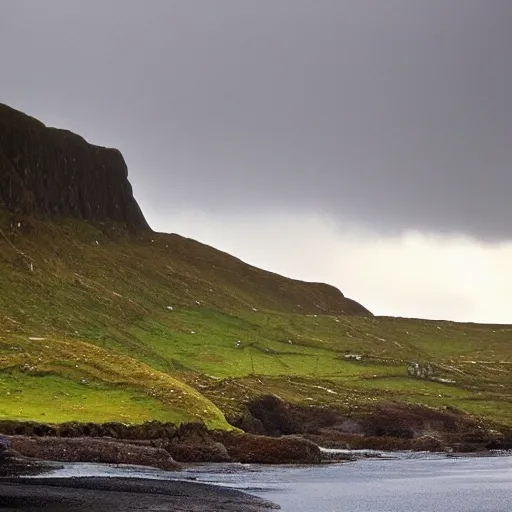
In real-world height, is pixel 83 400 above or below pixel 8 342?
below

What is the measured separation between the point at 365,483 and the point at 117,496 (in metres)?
23.8

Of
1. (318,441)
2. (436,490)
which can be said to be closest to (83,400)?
(318,441)

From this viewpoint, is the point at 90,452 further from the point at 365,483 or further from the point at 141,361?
the point at 141,361

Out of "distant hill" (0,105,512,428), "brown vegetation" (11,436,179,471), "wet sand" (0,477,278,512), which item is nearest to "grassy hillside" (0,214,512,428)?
"distant hill" (0,105,512,428)

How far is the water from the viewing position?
49797mm

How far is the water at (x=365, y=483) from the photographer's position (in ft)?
163

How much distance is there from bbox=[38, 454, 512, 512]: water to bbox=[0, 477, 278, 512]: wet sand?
10.0ft

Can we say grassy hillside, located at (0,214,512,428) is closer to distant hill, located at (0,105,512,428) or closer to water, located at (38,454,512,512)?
distant hill, located at (0,105,512,428)

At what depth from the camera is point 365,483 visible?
63.6 m

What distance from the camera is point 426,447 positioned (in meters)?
112

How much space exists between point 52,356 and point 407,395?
76.9 m

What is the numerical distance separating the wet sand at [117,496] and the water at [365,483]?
3057 mm

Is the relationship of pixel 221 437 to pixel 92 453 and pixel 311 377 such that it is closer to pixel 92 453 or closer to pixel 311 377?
pixel 92 453

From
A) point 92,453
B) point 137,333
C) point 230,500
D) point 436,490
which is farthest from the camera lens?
point 137,333
